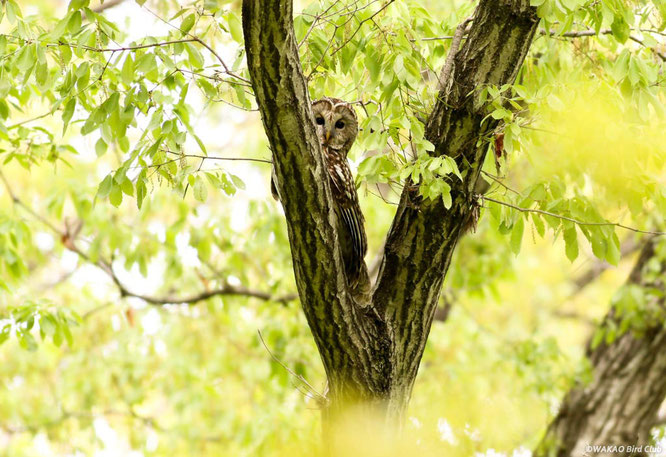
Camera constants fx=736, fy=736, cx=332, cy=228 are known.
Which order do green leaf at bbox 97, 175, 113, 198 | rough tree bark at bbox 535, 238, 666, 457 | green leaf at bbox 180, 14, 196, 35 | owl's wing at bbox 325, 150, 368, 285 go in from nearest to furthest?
green leaf at bbox 180, 14, 196, 35 < green leaf at bbox 97, 175, 113, 198 < owl's wing at bbox 325, 150, 368, 285 < rough tree bark at bbox 535, 238, 666, 457

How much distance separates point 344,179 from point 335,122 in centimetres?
40

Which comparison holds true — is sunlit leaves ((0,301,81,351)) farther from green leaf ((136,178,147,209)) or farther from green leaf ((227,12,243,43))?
green leaf ((227,12,243,43))

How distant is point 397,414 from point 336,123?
1275 millimetres

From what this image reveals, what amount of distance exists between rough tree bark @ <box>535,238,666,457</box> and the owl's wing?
2.30m

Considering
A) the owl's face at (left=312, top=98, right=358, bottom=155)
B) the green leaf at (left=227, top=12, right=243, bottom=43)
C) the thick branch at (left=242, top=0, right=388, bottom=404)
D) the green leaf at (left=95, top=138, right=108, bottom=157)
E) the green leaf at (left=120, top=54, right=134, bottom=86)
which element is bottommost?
the thick branch at (left=242, top=0, right=388, bottom=404)

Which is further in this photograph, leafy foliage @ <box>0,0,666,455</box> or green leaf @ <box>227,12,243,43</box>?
green leaf @ <box>227,12,243,43</box>

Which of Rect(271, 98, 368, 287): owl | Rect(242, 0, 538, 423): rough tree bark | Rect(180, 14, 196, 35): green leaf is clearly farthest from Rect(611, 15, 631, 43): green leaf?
Rect(180, 14, 196, 35): green leaf

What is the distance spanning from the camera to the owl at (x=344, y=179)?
2742 millimetres

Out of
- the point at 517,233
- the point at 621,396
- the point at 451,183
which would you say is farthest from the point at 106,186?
the point at 621,396

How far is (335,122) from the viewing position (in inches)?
124

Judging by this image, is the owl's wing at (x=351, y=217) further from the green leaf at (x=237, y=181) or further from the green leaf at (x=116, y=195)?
the green leaf at (x=116, y=195)

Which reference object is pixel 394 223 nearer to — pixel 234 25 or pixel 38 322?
pixel 234 25

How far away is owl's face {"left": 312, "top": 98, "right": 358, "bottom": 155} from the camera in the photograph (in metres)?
3.09

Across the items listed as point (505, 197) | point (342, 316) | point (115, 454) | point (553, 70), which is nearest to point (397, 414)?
point (342, 316)
